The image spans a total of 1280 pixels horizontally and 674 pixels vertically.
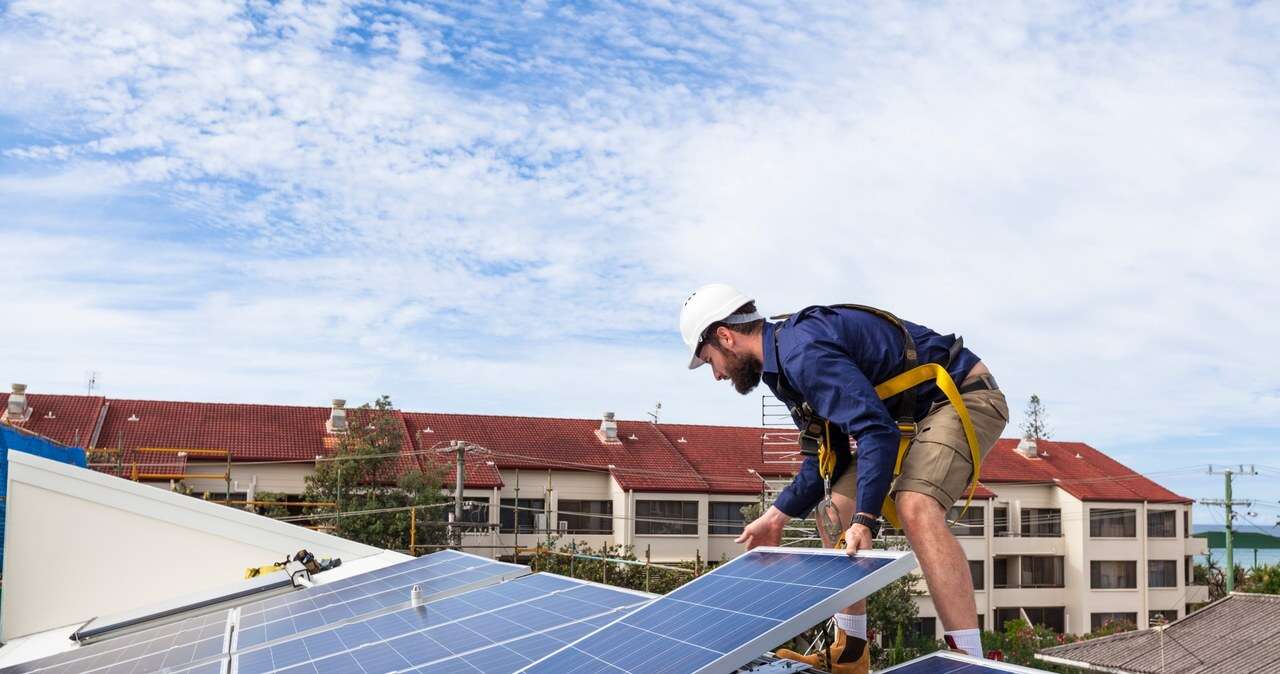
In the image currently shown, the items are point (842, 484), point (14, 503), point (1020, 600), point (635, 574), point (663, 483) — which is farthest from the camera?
point (1020, 600)

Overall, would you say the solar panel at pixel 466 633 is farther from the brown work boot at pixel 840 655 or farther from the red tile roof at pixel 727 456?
the red tile roof at pixel 727 456

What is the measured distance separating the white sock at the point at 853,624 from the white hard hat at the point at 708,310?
51.3 inches

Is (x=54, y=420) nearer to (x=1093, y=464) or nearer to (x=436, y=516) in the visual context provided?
(x=436, y=516)

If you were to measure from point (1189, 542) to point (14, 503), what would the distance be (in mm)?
63809

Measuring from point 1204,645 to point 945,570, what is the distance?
71.2 ft

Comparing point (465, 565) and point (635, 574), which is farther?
point (635, 574)

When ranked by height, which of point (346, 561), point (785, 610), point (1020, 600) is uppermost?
point (785, 610)

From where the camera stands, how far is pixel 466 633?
4.65 meters

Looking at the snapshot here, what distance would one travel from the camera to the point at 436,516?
39969 millimetres

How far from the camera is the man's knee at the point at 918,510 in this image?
3979 mm

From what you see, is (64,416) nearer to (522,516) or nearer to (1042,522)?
(522,516)

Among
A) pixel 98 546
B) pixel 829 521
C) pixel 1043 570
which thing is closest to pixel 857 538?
pixel 829 521

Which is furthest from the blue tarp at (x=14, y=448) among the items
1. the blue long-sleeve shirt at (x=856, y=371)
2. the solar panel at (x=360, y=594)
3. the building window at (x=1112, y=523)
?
the building window at (x=1112, y=523)

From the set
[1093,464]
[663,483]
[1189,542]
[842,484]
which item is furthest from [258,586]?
[1189,542]
